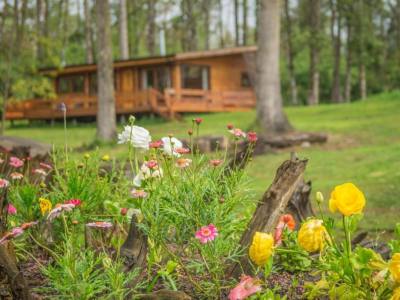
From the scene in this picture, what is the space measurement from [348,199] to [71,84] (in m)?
37.0

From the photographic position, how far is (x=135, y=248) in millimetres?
2660

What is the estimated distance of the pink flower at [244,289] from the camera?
6.98 feet

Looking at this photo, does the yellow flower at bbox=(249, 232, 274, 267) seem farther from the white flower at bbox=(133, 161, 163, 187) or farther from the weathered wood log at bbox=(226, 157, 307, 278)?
the white flower at bbox=(133, 161, 163, 187)

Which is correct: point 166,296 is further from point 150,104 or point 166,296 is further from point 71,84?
point 71,84

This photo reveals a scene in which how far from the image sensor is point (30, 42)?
1008 inches

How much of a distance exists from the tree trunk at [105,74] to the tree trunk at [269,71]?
471cm

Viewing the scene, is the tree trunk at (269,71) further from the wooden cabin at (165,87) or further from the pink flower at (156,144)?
the pink flower at (156,144)

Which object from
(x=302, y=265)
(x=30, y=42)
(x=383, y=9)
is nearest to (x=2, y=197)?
(x=302, y=265)

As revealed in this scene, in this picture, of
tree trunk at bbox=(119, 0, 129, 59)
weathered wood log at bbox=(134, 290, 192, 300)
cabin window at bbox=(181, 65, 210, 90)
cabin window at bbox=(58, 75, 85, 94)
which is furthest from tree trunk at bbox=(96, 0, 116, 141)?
cabin window at bbox=(58, 75, 85, 94)

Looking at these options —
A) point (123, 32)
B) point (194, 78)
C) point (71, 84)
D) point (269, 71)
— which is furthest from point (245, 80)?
point (269, 71)

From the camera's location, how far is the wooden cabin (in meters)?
31.3

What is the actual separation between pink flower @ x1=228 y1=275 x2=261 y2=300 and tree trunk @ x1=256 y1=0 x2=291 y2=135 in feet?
49.2

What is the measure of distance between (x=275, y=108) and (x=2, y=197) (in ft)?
49.9

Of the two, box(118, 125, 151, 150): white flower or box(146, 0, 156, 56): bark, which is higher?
box(146, 0, 156, 56): bark
